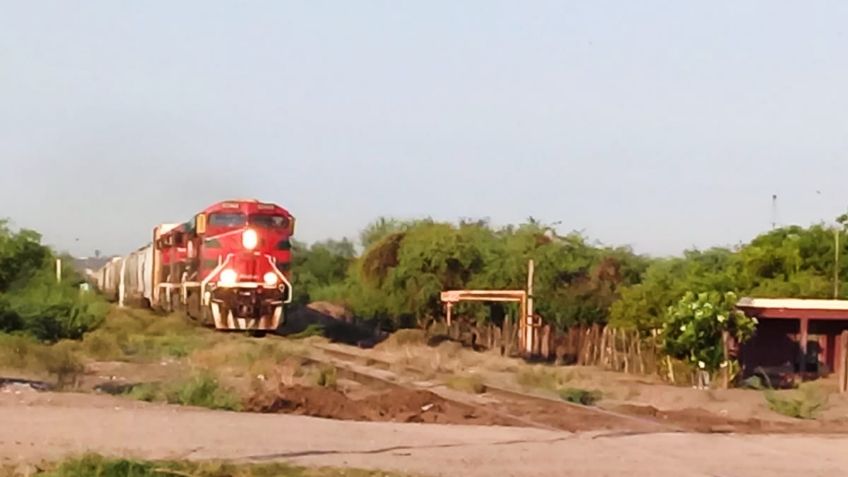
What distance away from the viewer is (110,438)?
55.2 feet

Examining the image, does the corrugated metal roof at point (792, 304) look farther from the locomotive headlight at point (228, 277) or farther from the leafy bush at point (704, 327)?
the locomotive headlight at point (228, 277)

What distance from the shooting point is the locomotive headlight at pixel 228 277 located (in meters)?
40.2

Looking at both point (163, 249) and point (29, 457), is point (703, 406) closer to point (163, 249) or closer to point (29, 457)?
point (29, 457)

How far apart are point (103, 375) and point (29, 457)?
15115mm

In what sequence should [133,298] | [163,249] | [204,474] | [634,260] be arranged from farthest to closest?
[634,260]
[133,298]
[163,249]
[204,474]

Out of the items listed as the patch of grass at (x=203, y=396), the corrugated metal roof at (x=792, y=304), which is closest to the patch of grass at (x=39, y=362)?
the patch of grass at (x=203, y=396)

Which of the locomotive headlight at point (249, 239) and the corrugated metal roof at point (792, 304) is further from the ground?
the locomotive headlight at point (249, 239)

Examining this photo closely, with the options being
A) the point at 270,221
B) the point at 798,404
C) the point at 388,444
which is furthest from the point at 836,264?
the point at 388,444

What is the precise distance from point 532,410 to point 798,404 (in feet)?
18.3

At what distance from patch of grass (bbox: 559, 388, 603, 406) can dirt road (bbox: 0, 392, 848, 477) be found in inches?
249

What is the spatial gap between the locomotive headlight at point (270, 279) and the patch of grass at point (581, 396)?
14159 millimetres

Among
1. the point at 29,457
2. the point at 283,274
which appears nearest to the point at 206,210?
the point at 283,274

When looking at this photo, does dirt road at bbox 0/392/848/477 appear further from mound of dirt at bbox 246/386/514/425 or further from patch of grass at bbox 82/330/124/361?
patch of grass at bbox 82/330/124/361

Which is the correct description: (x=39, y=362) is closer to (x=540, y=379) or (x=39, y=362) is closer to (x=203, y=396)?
(x=203, y=396)
